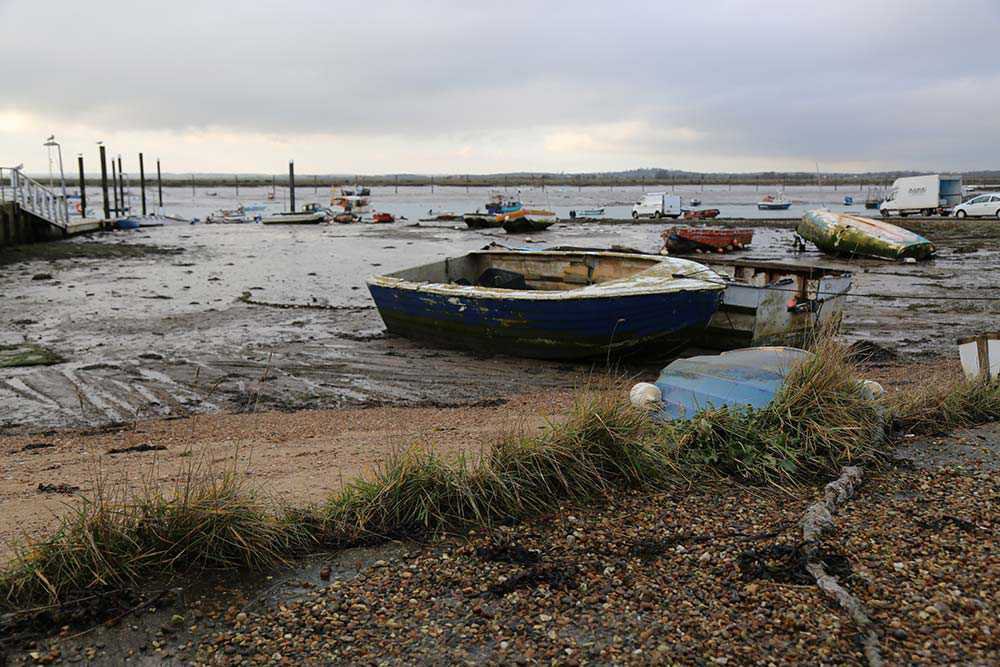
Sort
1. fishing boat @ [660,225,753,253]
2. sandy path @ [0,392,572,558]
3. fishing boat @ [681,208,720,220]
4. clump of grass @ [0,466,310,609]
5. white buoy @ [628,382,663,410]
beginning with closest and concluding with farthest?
clump of grass @ [0,466,310,609] → sandy path @ [0,392,572,558] → white buoy @ [628,382,663,410] → fishing boat @ [660,225,753,253] → fishing boat @ [681,208,720,220]

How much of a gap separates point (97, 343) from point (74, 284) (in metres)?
8.30

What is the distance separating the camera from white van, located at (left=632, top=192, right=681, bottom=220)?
2058 inches

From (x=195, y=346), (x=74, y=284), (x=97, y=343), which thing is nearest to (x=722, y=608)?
(x=195, y=346)

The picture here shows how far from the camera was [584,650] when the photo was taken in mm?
3244

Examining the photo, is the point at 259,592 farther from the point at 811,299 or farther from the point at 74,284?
the point at 74,284

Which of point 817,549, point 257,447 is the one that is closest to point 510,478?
point 817,549

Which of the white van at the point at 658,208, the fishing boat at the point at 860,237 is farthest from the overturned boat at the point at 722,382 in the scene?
the white van at the point at 658,208

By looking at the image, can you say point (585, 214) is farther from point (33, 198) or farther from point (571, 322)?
point (571, 322)

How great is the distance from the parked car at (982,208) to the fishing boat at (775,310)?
33693mm

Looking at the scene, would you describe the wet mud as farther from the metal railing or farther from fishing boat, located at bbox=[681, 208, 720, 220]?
fishing boat, located at bbox=[681, 208, 720, 220]

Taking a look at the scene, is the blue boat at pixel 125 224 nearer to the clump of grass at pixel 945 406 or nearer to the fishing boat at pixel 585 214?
the fishing boat at pixel 585 214

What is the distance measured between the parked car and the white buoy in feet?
131

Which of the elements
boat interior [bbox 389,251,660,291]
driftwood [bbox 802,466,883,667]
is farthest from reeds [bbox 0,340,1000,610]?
boat interior [bbox 389,251,660,291]

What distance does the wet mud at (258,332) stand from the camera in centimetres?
916
